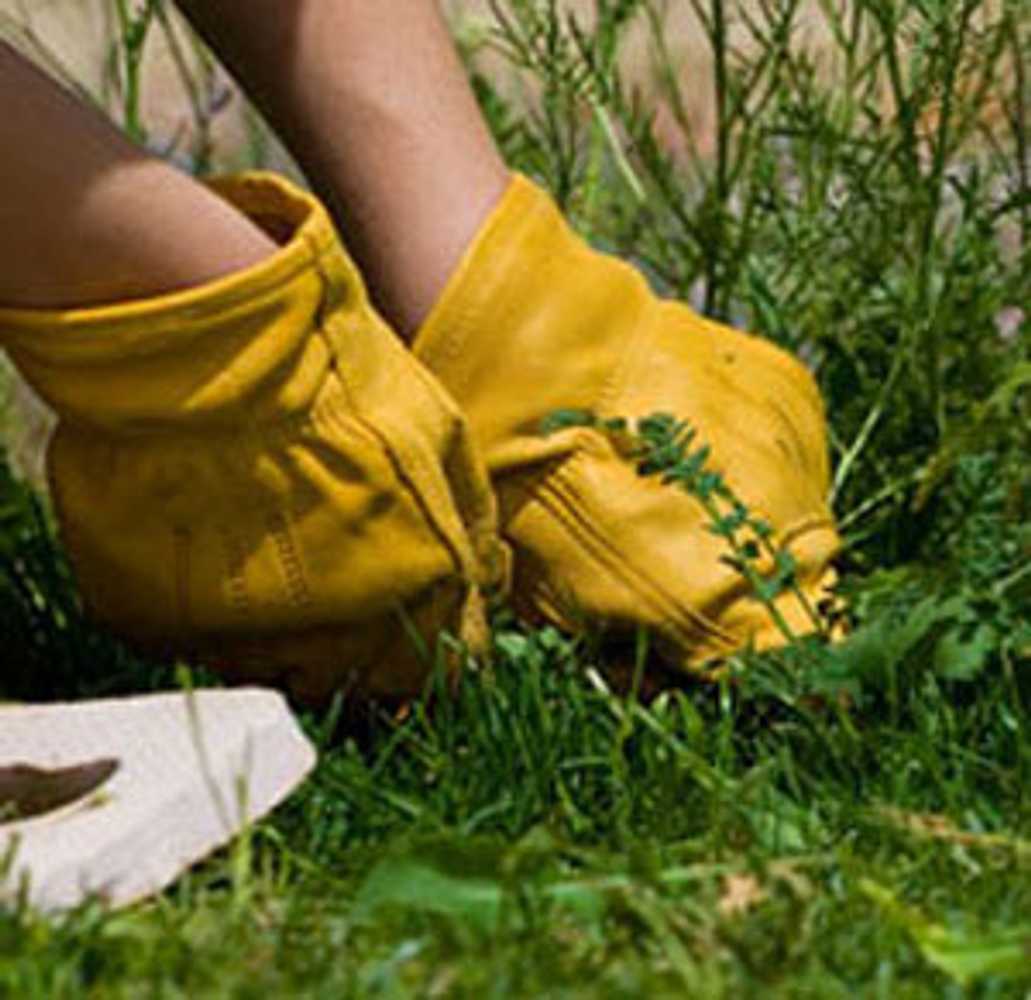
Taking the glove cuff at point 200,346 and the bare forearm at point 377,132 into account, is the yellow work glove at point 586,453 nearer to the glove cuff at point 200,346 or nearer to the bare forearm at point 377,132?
the bare forearm at point 377,132

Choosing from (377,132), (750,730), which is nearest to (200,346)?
(377,132)

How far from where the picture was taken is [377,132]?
1.96m

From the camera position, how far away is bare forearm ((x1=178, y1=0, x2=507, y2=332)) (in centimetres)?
196

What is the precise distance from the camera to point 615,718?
73.5 inches

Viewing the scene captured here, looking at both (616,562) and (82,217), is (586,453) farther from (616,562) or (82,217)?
(82,217)

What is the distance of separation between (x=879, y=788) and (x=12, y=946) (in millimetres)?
627

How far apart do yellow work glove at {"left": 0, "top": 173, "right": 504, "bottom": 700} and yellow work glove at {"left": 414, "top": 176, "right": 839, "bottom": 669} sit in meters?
0.08

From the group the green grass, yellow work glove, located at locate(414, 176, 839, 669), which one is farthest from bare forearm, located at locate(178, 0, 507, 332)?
the green grass

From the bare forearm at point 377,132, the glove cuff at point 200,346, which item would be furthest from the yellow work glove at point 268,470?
the bare forearm at point 377,132

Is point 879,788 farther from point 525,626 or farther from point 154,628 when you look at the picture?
point 154,628

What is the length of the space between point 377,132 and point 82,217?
1.06 feet

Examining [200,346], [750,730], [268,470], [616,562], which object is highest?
[200,346]

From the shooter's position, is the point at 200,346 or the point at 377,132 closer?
the point at 200,346

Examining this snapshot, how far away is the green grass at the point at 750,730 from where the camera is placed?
4.21 feet
